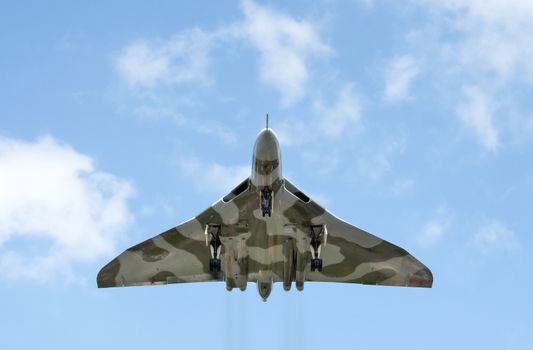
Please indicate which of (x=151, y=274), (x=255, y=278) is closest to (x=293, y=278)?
(x=255, y=278)

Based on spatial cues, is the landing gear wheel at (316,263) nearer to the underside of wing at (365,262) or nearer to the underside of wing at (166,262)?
the underside of wing at (365,262)

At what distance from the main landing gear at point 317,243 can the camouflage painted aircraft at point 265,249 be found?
0.03 metres

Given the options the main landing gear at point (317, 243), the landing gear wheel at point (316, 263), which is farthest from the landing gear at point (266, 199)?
the landing gear wheel at point (316, 263)

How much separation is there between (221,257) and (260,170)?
4.00m

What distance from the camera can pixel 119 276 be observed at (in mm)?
31016

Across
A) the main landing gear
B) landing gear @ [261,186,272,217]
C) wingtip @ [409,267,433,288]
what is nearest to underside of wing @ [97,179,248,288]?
landing gear @ [261,186,272,217]

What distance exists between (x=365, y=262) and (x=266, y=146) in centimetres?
719

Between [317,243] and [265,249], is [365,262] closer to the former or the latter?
[317,243]

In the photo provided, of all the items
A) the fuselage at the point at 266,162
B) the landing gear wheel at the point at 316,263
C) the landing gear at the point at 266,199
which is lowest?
the landing gear wheel at the point at 316,263

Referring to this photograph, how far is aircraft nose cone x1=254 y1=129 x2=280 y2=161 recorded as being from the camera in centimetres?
2579

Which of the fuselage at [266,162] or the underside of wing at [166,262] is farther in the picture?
the underside of wing at [166,262]

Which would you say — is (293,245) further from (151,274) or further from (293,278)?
(151,274)

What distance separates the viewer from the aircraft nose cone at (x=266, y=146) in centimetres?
2579

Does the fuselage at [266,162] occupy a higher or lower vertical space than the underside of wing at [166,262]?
higher
